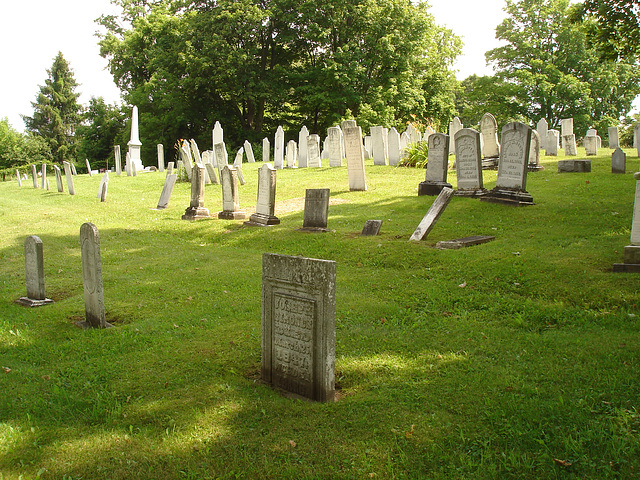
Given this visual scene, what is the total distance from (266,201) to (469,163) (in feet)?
18.2

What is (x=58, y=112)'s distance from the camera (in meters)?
59.0

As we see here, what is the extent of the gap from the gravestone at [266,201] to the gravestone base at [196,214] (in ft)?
7.21

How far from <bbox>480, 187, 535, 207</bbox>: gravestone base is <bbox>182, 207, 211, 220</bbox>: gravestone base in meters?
7.92

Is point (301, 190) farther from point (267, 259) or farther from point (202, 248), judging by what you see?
point (267, 259)

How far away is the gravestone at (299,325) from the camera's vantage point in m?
3.91

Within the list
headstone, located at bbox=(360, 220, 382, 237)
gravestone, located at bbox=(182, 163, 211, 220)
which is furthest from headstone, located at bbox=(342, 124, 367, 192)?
headstone, located at bbox=(360, 220, 382, 237)

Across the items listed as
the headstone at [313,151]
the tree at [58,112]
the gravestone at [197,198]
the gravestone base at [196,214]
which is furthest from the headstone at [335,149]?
the tree at [58,112]

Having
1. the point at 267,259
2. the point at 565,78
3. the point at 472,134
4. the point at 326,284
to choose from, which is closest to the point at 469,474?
the point at 326,284

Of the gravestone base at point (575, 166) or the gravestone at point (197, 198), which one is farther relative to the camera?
the gravestone base at point (575, 166)

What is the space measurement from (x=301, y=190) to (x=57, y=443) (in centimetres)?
1466

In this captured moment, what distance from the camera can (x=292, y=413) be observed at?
148 inches

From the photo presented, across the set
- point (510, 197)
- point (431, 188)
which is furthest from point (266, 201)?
point (510, 197)

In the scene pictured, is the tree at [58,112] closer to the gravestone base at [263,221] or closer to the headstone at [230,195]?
the headstone at [230,195]

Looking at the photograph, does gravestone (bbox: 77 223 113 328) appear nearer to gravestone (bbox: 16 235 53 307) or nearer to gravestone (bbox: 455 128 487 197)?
gravestone (bbox: 16 235 53 307)
